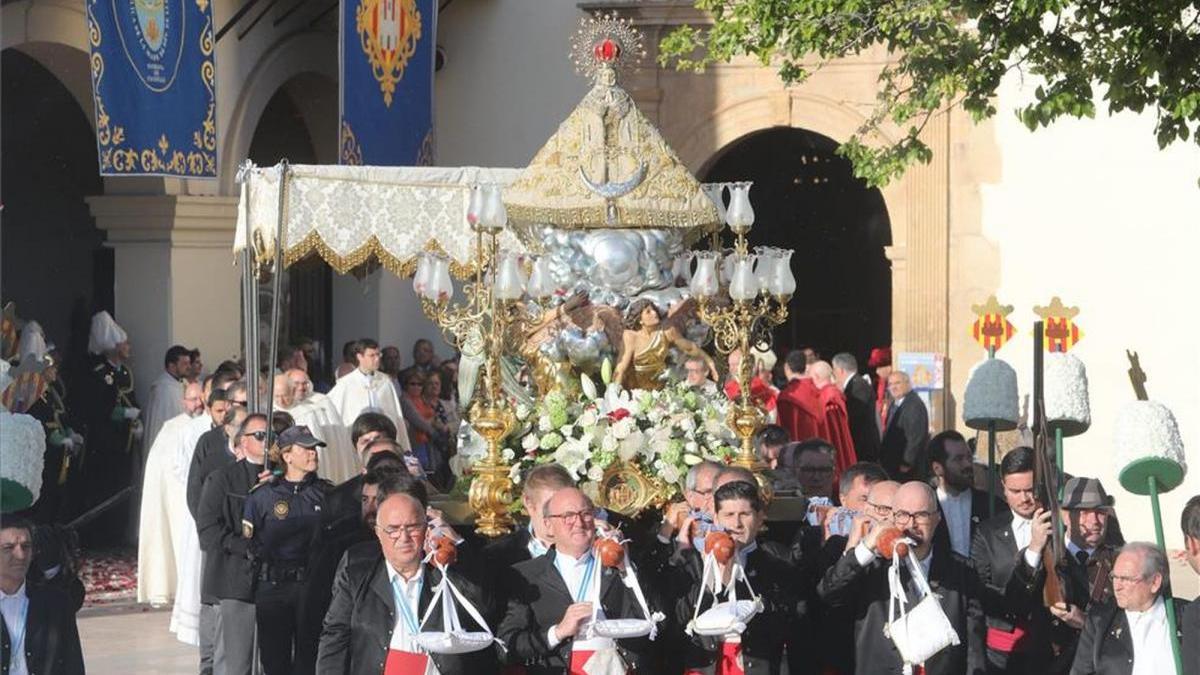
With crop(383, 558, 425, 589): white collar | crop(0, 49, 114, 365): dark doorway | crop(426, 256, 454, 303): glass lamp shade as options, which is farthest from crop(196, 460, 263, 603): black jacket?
crop(0, 49, 114, 365): dark doorway

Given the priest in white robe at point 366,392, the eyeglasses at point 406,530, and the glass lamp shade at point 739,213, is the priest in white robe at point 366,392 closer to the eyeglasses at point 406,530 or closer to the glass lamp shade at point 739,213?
the glass lamp shade at point 739,213

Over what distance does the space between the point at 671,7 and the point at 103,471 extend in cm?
723

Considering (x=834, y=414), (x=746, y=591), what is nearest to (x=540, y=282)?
(x=746, y=591)

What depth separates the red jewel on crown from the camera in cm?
1216

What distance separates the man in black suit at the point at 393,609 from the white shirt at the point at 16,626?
1.06 metres

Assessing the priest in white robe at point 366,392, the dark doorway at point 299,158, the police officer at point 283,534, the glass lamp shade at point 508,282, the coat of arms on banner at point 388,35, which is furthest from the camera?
the dark doorway at point 299,158

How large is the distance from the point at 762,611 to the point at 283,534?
2580mm

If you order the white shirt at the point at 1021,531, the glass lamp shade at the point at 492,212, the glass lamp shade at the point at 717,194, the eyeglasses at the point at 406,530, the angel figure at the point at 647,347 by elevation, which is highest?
the glass lamp shade at the point at 717,194

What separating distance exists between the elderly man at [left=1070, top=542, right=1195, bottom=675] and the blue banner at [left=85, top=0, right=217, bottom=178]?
362 inches

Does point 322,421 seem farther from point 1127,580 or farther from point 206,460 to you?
point 1127,580

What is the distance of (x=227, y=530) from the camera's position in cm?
1090

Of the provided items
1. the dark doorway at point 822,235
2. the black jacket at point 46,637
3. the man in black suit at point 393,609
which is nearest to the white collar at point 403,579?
the man in black suit at point 393,609

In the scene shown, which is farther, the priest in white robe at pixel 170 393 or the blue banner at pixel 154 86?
the priest in white robe at pixel 170 393

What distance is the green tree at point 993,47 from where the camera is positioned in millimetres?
12367
